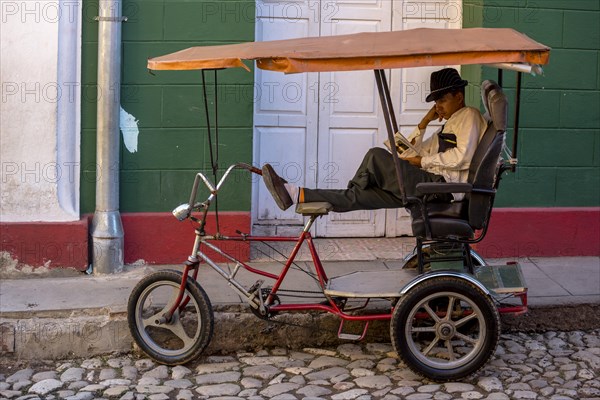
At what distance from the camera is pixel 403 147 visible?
19.4 ft

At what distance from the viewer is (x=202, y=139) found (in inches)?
291

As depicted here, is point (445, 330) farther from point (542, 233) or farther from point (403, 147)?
point (542, 233)

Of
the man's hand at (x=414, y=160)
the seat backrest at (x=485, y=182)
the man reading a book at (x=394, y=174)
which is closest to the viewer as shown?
the seat backrest at (x=485, y=182)

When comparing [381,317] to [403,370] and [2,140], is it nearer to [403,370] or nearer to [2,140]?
[403,370]

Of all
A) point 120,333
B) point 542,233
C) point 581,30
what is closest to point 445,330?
point 120,333

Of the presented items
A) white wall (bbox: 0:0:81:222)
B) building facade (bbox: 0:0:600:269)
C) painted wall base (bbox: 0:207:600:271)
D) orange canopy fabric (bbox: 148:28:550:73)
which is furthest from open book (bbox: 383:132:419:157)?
white wall (bbox: 0:0:81:222)

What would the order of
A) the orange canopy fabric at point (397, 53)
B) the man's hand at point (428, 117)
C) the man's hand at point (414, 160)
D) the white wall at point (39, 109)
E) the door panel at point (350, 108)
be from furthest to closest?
the door panel at point (350, 108) → the white wall at point (39, 109) → the man's hand at point (428, 117) → the man's hand at point (414, 160) → the orange canopy fabric at point (397, 53)

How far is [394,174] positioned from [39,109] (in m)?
2.90

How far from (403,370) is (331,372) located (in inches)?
16.9

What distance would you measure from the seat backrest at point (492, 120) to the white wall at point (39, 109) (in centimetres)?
312

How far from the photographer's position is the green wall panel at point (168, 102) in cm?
723

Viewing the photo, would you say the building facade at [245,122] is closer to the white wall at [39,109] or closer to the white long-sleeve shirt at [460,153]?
the white wall at [39,109]

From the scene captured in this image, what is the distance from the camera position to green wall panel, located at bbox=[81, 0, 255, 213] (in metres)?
7.23

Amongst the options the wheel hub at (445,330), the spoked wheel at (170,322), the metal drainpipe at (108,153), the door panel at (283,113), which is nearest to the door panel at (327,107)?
the door panel at (283,113)
